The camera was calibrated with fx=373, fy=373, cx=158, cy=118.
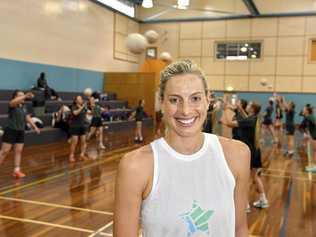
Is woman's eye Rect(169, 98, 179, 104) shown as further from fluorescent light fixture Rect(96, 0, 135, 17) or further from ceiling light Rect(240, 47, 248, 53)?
ceiling light Rect(240, 47, 248, 53)

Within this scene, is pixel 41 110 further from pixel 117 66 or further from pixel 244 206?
pixel 244 206

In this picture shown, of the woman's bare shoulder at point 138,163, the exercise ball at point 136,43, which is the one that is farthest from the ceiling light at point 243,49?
the woman's bare shoulder at point 138,163

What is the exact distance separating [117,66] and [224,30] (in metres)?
6.24

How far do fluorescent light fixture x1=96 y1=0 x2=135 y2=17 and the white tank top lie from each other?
1728 centimetres

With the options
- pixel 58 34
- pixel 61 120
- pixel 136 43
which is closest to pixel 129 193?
pixel 61 120

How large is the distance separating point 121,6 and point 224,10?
564 cm

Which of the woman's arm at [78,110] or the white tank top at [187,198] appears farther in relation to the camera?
the woman's arm at [78,110]

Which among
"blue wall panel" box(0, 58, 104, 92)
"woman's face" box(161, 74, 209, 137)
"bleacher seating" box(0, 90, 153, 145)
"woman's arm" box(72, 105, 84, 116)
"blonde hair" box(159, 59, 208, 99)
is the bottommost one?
"bleacher seating" box(0, 90, 153, 145)

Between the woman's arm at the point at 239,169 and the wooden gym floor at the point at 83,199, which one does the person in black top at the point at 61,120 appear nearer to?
the wooden gym floor at the point at 83,199

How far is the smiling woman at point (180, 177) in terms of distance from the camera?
134cm

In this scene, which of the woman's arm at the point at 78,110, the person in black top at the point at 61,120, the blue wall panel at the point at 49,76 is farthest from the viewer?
the blue wall panel at the point at 49,76

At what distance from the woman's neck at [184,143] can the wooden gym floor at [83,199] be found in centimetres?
330

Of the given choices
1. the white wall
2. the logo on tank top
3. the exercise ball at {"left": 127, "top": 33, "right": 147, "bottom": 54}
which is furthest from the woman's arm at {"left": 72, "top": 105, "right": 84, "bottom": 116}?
the logo on tank top

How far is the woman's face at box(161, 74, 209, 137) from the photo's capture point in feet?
4.52
